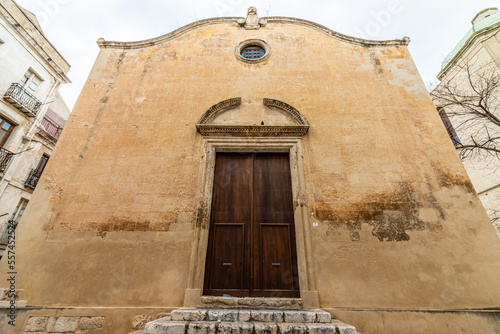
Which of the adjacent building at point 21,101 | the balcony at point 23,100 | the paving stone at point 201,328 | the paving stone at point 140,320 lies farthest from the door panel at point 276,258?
the balcony at point 23,100

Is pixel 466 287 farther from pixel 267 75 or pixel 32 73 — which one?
pixel 32 73

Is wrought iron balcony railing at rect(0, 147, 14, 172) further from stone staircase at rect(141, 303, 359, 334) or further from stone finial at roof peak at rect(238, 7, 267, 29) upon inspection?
stone staircase at rect(141, 303, 359, 334)

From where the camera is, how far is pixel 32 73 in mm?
12516

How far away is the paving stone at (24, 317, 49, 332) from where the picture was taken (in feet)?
13.3

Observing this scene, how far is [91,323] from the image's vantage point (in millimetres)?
4082

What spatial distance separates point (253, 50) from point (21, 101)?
39.1 feet

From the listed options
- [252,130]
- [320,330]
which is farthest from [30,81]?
[320,330]

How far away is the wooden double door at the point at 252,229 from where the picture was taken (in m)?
Answer: 4.59

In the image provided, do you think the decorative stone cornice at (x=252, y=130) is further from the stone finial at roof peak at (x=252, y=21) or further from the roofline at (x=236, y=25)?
the stone finial at roof peak at (x=252, y=21)

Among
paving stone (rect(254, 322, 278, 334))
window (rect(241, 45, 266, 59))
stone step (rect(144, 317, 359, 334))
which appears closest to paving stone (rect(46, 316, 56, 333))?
stone step (rect(144, 317, 359, 334))

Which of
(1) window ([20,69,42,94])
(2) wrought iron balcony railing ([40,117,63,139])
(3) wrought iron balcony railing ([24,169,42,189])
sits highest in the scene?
(1) window ([20,69,42,94])

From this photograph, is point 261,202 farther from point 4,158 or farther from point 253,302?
point 4,158

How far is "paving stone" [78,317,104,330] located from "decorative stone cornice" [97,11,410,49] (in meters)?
7.24

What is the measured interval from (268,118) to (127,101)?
3869 millimetres
